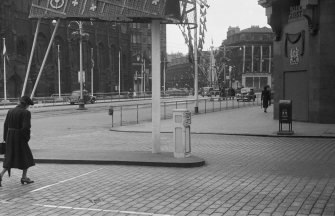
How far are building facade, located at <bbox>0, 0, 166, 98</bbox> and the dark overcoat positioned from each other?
4017 cm

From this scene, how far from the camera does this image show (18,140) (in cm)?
953

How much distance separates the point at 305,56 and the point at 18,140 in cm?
1837

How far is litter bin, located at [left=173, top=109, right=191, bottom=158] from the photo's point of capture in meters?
12.2

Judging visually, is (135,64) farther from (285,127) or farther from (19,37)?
(285,127)

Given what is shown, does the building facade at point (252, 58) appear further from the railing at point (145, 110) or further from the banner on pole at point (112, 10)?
the banner on pole at point (112, 10)

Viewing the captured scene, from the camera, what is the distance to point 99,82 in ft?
295

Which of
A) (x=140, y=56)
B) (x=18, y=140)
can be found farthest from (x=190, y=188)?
(x=140, y=56)

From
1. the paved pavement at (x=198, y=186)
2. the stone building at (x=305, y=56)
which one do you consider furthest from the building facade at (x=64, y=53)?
the paved pavement at (x=198, y=186)

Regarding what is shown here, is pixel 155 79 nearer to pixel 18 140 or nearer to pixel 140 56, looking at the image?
pixel 18 140

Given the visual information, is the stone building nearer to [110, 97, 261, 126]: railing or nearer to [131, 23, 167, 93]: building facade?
[110, 97, 261, 126]: railing

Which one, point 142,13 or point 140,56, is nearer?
point 142,13

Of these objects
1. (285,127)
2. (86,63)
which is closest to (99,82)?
(86,63)

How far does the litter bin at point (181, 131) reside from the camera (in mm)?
12211

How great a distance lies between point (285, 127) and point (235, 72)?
100 meters
